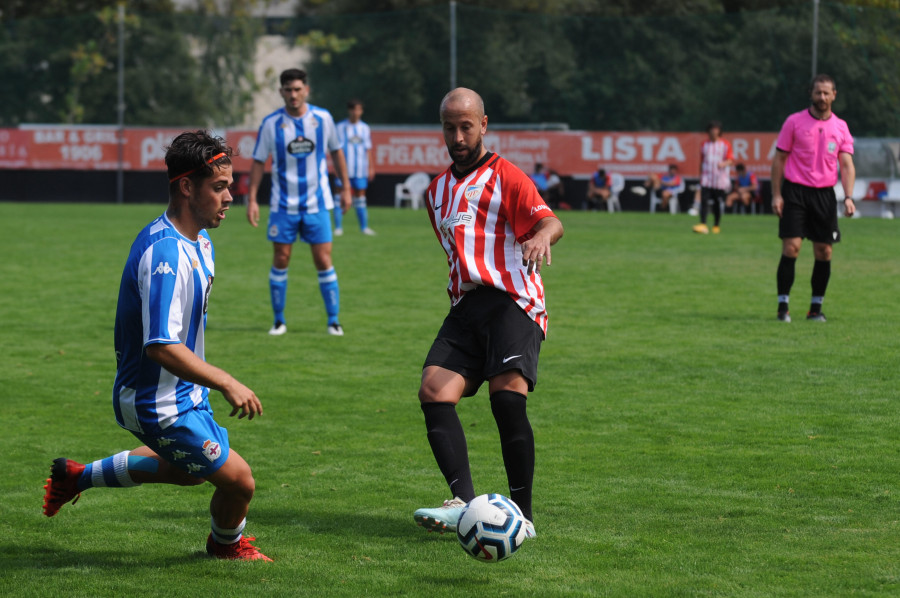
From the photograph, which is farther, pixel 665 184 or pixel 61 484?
pixel 665 184

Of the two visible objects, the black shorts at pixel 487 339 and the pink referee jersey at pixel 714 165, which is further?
the pink referee jersey at pixel 714 165

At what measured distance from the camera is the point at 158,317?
4211mm

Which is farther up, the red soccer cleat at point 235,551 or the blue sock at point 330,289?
the blue sock at point 330,289

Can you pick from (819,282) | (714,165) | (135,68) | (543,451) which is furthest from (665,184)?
(543,451)

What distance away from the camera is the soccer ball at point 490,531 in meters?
4.52

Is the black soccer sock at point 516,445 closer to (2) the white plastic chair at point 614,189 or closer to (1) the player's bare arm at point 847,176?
(1) the player's bare arm at point 847,176

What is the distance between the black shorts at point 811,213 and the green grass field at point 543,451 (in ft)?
2.75

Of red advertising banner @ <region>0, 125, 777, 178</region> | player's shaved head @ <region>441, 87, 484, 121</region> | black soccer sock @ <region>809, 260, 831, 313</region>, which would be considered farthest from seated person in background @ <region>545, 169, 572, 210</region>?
player's shaved head @ <region>441, 87, 484, 121</region>

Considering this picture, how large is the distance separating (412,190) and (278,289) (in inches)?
815

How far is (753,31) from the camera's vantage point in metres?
31.2

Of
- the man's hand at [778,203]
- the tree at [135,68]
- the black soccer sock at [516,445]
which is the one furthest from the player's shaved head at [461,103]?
the tree at [135,68]

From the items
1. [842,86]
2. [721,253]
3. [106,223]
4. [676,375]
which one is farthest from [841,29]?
[676,375]

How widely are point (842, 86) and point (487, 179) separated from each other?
25.7m

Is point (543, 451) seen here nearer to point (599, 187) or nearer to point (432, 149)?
point (599, 187)
